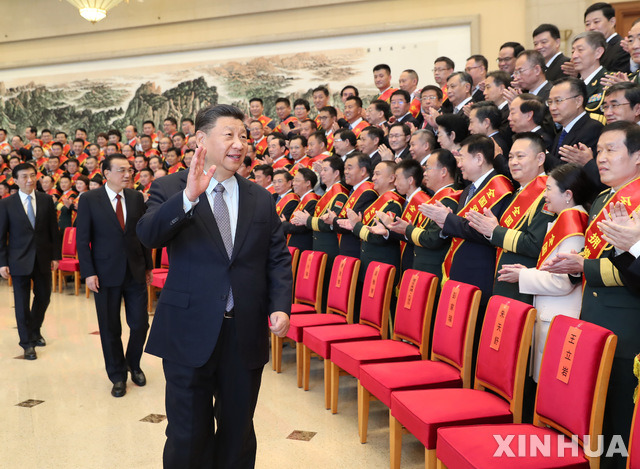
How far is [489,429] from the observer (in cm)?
200

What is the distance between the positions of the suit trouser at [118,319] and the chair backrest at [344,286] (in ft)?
4.05

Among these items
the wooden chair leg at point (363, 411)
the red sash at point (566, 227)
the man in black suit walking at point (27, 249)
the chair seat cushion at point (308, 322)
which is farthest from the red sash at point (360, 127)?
the red sash at point (566, 227)

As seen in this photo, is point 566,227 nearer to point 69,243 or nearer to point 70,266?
point 70,266

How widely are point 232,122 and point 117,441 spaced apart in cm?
195

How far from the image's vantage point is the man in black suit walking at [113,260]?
377cm

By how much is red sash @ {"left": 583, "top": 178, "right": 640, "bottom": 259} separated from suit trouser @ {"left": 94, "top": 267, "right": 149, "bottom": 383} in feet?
8.90

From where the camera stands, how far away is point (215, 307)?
1.92 m

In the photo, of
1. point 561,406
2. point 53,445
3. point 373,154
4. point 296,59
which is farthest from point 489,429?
point 296,59

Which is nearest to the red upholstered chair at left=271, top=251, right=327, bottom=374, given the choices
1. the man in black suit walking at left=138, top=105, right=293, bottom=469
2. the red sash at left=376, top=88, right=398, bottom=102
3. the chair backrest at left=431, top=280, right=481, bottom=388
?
the chair backrest at left=431, top=280, right=481, bottom=388

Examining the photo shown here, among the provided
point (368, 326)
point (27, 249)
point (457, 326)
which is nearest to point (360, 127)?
point (368, 326)

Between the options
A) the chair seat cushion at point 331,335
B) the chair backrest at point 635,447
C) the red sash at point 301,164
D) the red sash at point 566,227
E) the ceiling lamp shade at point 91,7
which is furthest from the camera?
the ceiling lamp shade at point 91,7

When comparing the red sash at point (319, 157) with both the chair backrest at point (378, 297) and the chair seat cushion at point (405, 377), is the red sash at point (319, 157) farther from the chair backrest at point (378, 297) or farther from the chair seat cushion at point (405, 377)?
the chair seat cushion at point (405, 377)

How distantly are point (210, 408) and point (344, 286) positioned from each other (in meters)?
1.92

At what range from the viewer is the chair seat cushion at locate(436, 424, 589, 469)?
5.80 ft
